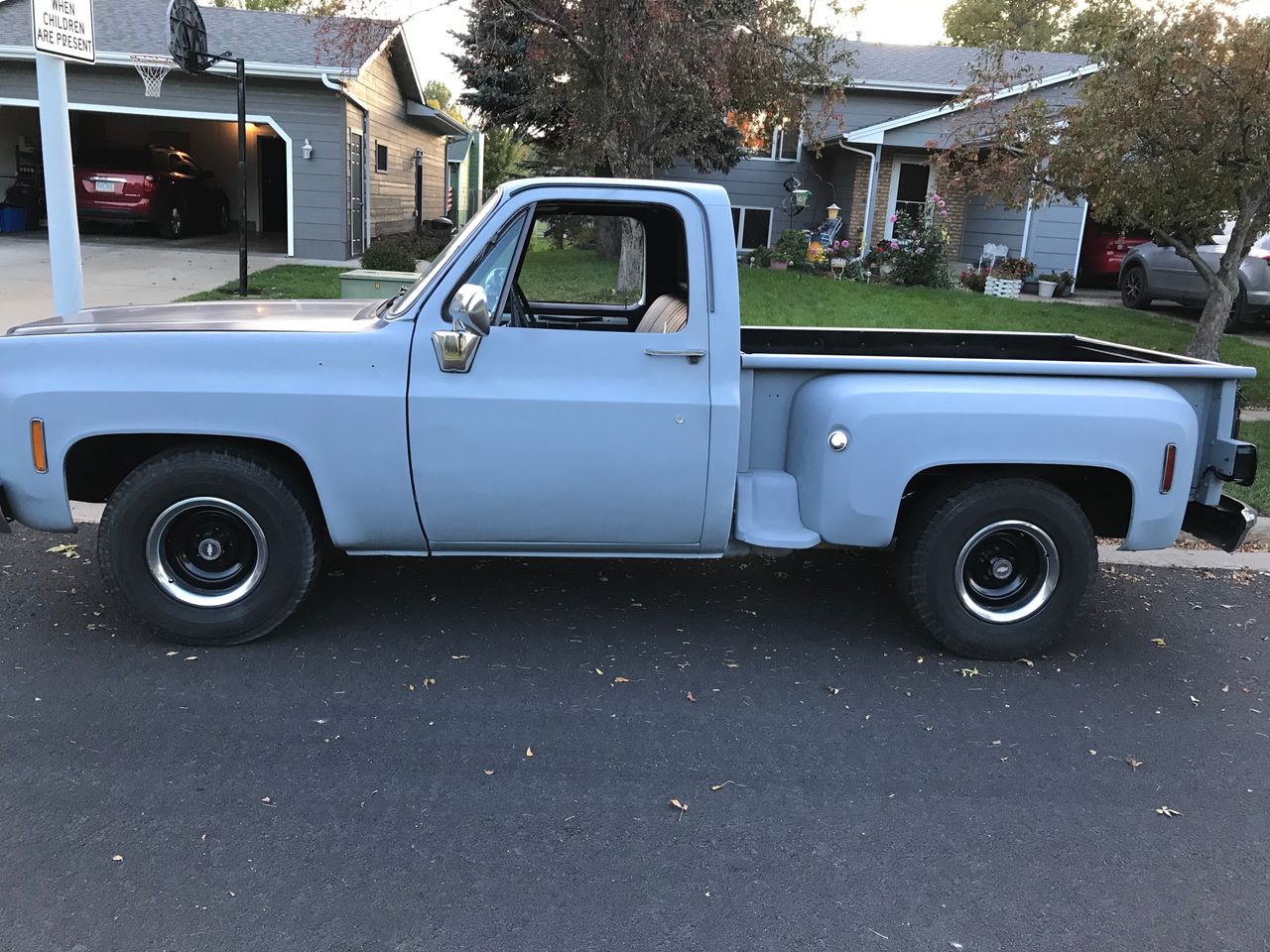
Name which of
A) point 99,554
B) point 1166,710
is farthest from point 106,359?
point 1166,710

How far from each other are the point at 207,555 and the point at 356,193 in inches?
675

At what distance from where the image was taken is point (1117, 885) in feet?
9.85

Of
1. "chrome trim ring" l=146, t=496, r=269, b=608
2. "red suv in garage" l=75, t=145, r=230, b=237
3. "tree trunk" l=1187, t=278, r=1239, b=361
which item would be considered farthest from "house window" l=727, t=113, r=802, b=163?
"chrome trim ring" l=146, t=496, r=269, b=608

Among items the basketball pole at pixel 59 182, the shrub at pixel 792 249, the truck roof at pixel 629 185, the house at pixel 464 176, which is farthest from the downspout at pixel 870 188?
the truck roof at pixel 629 185

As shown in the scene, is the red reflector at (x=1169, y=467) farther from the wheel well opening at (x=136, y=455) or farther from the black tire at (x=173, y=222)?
the black tire at (x=173, y=222)

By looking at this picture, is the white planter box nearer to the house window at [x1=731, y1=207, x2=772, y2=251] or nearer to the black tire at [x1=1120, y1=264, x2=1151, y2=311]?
the black tire at [x1=1120, y1=264, x2=1151, y2=311]

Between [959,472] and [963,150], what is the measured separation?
277 inches

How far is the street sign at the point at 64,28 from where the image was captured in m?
6.31

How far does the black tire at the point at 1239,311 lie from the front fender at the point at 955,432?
37.9ft

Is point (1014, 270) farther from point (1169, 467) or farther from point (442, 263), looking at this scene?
point (442, 263)

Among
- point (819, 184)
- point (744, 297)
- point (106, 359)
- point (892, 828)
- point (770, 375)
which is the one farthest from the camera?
point (819, 184)

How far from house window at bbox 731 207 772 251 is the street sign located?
1836 centimetres

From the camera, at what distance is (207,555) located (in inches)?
168

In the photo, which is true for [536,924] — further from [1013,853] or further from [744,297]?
[744,297]
